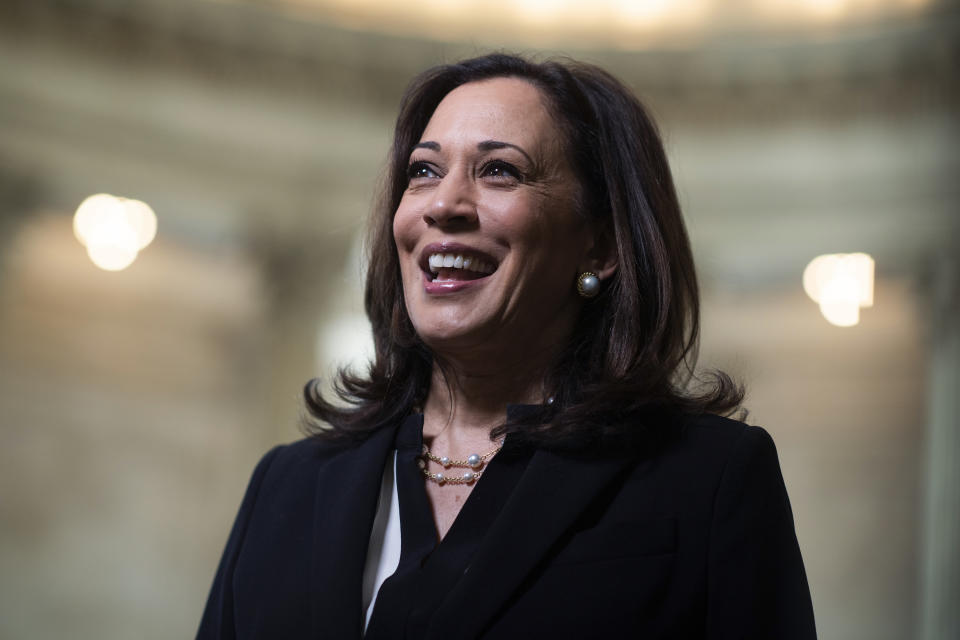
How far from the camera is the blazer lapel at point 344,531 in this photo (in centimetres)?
197

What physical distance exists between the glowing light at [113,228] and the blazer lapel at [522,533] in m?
6.96

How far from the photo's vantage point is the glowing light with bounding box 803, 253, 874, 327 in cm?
896

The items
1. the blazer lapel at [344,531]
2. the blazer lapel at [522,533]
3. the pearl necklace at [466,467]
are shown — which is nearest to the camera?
the blazer lapel at [522,533]

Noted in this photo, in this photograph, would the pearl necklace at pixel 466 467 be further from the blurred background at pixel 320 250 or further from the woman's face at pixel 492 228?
the blurred background at pixel 320 250

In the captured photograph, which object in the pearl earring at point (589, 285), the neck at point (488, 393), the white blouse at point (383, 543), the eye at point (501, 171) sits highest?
the eye at point (501, 171)

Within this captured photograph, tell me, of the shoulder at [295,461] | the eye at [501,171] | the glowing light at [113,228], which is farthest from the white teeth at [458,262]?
the glowing light at [113,228]

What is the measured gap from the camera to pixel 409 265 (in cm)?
225

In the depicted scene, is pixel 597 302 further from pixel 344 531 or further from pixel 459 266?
pixel 344 531

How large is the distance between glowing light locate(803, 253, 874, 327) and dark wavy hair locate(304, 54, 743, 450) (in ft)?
23.1

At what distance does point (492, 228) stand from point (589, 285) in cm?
28

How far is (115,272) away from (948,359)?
272 inches

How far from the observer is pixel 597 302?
7.74ft

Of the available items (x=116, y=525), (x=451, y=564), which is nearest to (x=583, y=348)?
(x=451, y=564)

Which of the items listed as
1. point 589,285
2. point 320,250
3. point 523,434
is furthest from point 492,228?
point 320,250
